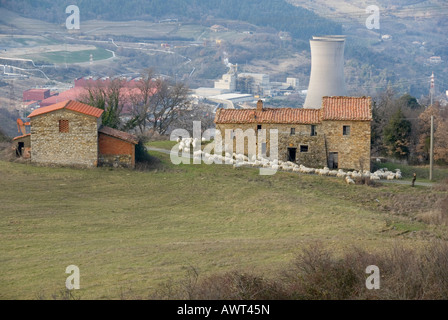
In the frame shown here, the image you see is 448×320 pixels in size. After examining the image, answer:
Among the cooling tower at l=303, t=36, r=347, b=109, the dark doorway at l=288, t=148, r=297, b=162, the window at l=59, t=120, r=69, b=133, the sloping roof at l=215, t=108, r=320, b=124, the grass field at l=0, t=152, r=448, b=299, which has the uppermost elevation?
the cooling tower at l=303, t=36, r=347, b=109

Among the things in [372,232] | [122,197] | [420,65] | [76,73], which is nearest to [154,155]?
[122,197]

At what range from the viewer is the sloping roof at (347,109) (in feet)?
111

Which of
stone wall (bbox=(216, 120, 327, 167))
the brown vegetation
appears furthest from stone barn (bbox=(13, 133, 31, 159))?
the brown vegetation

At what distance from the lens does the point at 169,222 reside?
2206 cm

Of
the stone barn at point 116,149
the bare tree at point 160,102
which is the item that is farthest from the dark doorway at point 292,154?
the bare tree at point 160,102

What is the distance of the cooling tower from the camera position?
61344mm

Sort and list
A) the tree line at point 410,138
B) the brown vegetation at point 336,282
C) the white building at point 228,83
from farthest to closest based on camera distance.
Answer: the white building at point 228,83
the tree line at point 410,138
the brown vegetation at point 336,282

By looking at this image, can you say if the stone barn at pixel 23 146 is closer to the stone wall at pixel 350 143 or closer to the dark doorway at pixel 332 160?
the stone wall at pixel 350 143

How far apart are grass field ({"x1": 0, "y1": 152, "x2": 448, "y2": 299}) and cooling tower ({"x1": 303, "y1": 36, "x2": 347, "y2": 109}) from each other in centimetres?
3074

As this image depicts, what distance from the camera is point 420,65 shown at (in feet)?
610

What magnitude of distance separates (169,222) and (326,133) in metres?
14.6

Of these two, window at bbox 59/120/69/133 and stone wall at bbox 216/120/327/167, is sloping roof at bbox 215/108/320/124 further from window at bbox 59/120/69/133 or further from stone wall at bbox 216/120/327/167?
window at bbox 59/120/69/133

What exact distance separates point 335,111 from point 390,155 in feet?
42.6

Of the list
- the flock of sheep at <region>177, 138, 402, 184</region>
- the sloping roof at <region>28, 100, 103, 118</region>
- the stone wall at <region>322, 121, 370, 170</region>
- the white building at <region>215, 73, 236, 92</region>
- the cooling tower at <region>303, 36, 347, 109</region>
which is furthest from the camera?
the white building at <region>215, 73, 236, 92</region>
